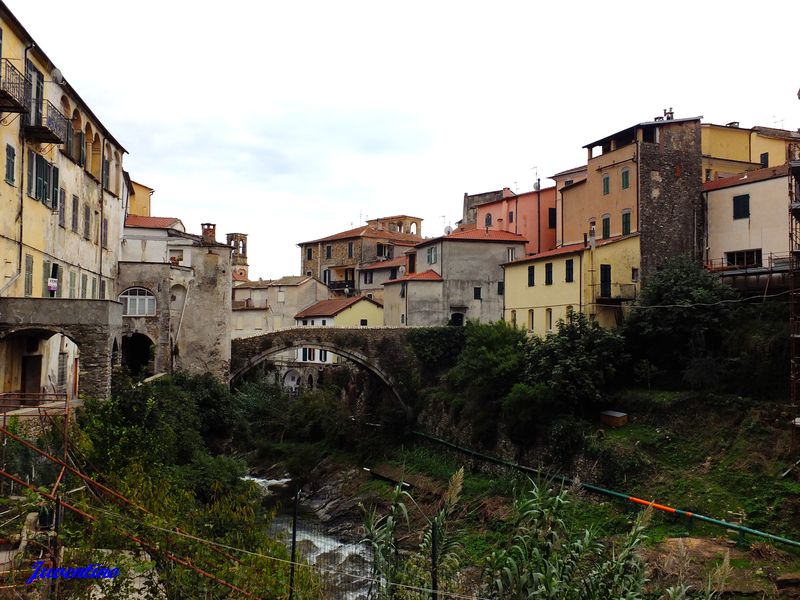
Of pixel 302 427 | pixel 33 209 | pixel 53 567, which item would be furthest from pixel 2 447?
pixel 302 427

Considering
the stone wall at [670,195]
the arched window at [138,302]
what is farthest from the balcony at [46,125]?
the stone wall at [670,195]

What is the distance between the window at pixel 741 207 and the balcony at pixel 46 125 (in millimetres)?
28427

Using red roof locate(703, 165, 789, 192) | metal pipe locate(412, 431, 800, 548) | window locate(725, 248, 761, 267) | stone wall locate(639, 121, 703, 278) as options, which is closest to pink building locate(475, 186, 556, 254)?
red roof locate(703, 165, 789, 192)

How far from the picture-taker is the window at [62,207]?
86.4 ft

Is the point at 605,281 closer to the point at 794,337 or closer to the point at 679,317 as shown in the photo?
the point at 679,317

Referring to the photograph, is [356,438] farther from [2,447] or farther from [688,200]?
[2,447]

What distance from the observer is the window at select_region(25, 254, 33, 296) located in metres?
23.4

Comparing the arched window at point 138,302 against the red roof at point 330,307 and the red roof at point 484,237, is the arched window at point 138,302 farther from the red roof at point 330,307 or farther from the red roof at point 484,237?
the red roof at point 330,307

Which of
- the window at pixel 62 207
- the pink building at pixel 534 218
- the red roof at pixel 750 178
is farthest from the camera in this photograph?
the pink building at pixel 534 218

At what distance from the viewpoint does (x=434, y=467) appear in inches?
1457

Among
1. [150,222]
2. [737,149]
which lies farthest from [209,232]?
[737,149]

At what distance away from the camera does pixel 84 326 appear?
2280 cm

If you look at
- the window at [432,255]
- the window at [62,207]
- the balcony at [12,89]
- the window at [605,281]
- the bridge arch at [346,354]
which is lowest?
the bridge arch at [346,354]

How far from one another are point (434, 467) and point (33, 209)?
851 inches
